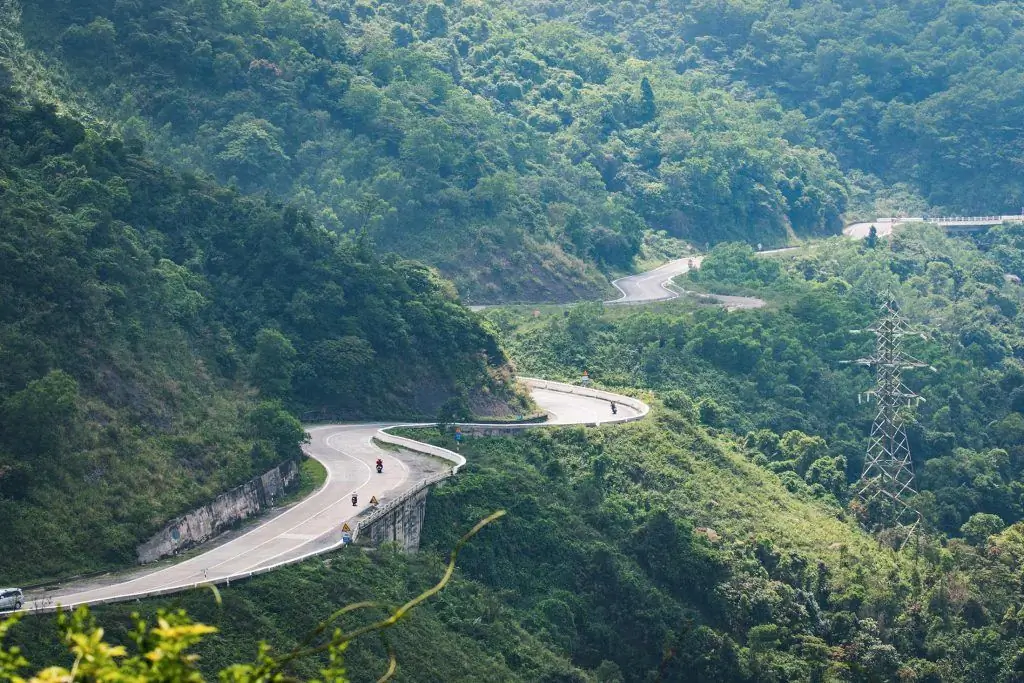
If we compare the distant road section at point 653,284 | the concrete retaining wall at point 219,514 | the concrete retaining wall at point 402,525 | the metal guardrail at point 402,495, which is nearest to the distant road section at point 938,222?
the distant road section at point 653,284

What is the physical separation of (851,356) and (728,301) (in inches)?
422

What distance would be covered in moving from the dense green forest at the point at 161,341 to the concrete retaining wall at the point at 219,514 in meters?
0.46

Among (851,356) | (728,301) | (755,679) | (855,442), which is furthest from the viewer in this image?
(728,301)

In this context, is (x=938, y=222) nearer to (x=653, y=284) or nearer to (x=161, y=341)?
(x=653, y=284)

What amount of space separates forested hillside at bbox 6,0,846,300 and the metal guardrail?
15.8 meters

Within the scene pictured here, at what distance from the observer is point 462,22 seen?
137250mm

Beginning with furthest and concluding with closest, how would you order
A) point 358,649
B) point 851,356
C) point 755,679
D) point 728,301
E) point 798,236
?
point 798,236 < point 728,301 < point 851,356 < point 755,679 < point 358,649

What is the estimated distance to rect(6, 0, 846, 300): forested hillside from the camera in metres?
94.3

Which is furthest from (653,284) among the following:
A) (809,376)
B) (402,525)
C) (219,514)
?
(219,514)

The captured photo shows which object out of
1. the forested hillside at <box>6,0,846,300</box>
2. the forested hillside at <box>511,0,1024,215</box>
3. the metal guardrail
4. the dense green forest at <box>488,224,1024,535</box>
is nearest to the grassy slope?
the metal guardrail

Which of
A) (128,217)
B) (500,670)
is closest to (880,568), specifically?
(500,670)

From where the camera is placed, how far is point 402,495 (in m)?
55.2

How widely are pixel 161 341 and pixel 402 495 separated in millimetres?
11915

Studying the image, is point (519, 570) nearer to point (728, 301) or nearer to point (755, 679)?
point (755, 679)
